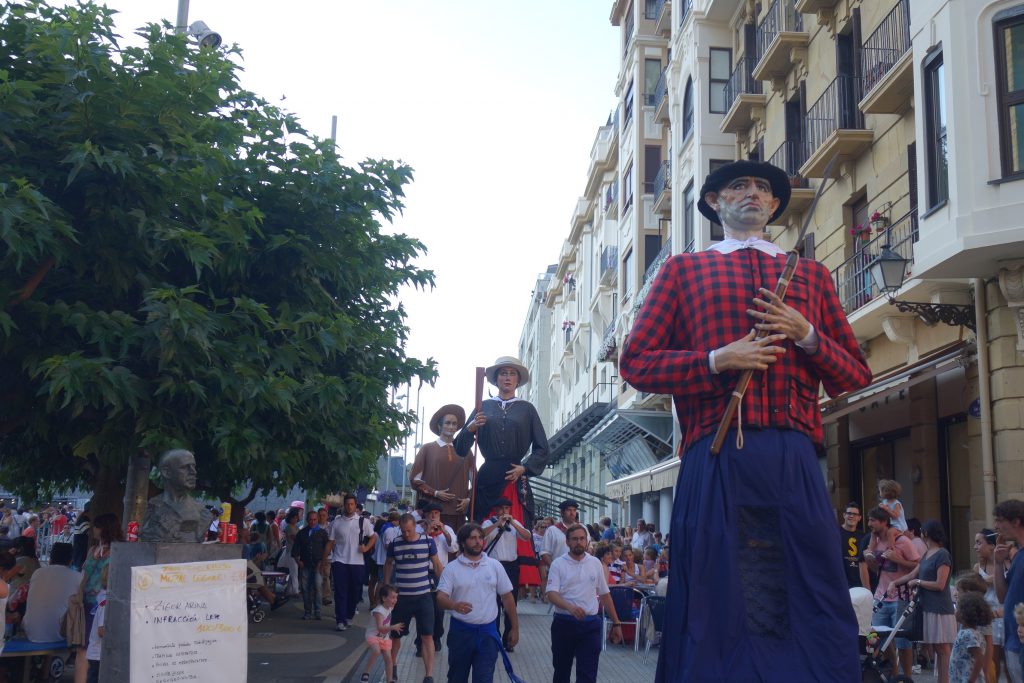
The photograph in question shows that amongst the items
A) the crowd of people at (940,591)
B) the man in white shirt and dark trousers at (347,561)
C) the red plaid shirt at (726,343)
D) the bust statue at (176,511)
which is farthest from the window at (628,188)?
the red plaid shirt at (726,343)

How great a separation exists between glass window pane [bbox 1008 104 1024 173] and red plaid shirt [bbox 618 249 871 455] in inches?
447

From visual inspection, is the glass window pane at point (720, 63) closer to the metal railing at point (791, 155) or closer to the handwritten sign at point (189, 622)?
the metal railing at point (791, 155)

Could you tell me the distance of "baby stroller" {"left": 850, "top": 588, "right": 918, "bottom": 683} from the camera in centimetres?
835

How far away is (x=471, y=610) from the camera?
9.28 metres

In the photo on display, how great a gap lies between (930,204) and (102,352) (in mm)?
11044

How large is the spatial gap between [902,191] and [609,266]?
96.9 feet

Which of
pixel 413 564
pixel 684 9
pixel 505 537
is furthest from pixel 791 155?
pixel 505 537

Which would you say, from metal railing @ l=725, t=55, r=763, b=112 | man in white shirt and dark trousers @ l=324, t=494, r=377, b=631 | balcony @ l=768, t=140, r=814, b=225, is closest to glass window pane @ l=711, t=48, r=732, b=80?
metal railing @ l=725, t=55, r=763, b=112

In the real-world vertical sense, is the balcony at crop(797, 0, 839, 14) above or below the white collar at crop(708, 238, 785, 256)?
above

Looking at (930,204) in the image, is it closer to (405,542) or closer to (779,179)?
(405,542)

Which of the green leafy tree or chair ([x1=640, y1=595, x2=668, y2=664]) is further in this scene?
chair ([x1=640, y1=595, x2=668, y2=664])

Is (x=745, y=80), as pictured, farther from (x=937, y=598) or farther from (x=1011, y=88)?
(x=937, y=598)

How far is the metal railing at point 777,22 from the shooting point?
2342 centimetres

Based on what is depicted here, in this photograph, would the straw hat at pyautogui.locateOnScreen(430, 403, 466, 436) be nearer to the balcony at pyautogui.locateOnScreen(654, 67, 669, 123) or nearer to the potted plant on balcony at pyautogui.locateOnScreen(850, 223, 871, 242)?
the potted plant on balcony at pyautogui.locateOnScreen(850, 223, 871, 242)
